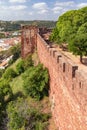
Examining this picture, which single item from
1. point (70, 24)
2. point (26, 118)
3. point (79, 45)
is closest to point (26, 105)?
point (26, 118)

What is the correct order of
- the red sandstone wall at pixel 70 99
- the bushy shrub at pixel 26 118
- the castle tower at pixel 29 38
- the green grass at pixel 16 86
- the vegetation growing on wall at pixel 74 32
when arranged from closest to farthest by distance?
the red sandstone wall at pixel 70 99 < the bushy shrub at pixel 26 118 < the vegetation growing on wall at pixel 74 32 < the green grass at pixel 16 86 < the castle tower at pixel 29 38

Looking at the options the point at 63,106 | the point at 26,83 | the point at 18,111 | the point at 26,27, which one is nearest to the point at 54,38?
the point at 26,27

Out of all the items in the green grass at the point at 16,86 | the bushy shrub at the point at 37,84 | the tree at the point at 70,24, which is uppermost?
the tree at the point at 70,24

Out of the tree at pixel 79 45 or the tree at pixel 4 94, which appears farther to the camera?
the tree at pixel 79 45

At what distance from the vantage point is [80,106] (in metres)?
10.0

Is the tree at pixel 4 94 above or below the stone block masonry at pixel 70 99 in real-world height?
below

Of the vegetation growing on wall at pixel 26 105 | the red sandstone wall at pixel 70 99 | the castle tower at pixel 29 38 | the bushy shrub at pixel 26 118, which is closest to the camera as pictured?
the red sandstone wall at pixel 70 99

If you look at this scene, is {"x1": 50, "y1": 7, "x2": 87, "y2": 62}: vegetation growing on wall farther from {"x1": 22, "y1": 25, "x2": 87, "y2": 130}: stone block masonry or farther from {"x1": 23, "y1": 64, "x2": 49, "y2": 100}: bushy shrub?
{"x1": 22, "y1": 25, "x2": 87, "y2": 130}: stone block masonry

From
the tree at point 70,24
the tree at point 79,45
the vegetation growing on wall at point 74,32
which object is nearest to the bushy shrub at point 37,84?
the tree at point 79,45

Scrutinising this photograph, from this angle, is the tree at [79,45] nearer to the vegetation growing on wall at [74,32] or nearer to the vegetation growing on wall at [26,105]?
the vegetation growing on wall at [74,32]

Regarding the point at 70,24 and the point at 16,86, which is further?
the point at 70,24

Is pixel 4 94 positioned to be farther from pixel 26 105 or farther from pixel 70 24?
pixel 70 24

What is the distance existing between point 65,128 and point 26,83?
7318 mm

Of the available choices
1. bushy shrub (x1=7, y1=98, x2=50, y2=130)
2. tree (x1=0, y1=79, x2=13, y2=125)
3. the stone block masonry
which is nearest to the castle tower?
tree (x1=0, y1=79, x2=13, y2=125)
